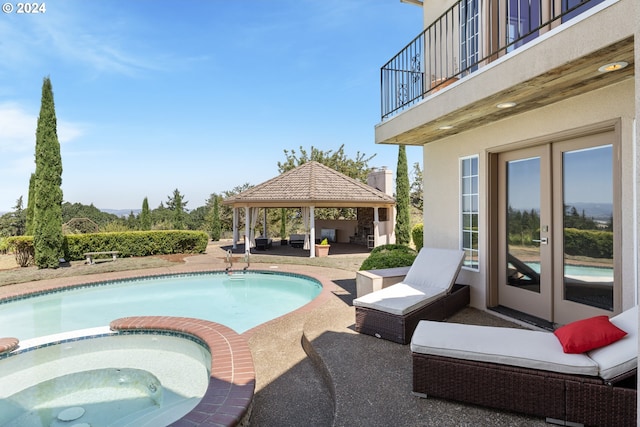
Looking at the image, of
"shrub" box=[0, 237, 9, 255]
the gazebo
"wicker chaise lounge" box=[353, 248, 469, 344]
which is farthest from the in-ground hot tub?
"shrub" box=[0, 237, 9, 255]

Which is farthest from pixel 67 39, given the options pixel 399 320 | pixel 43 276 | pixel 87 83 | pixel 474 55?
pixel 399 320

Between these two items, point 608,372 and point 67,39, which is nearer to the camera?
point 608,372

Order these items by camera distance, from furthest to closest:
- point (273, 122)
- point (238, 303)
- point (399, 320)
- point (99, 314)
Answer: point (273, 122)
point (238, 303)
point (99, 314)
point (399, 320)

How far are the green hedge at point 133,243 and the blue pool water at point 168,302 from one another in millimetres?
5857

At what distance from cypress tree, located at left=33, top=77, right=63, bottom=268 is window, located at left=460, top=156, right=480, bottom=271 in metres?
15.8

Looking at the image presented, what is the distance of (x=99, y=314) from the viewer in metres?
9.45

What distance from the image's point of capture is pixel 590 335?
3.20 metres

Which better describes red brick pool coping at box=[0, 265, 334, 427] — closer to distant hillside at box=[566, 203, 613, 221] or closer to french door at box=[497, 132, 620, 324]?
french door at box=[497, 132, 620, 324]

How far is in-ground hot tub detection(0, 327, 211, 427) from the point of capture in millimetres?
4586

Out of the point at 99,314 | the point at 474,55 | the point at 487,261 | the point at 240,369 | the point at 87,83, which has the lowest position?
the point at 99,314

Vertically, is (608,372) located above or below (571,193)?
below

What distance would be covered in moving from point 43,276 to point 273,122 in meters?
20.3

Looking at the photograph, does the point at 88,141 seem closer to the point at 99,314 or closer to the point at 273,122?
the point at 273,122

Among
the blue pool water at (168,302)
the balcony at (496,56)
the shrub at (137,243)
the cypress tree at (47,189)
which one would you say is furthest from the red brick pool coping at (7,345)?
the shrub at (137,243)
